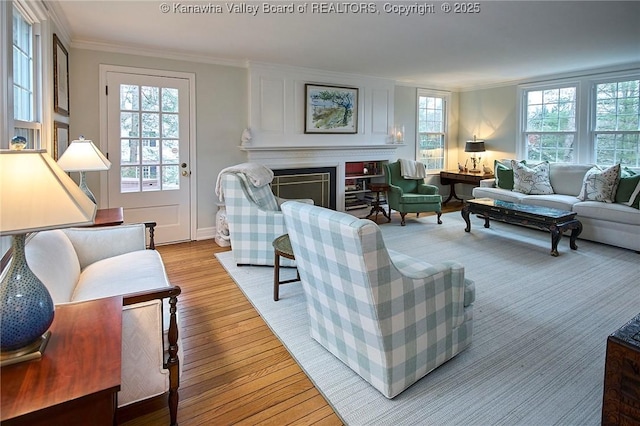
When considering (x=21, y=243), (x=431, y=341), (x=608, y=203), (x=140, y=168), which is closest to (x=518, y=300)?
(x=431, y=341)

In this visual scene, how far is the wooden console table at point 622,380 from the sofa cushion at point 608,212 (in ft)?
11.8

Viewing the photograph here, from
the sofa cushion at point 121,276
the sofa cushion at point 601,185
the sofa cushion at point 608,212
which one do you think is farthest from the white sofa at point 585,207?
the sofa cushion at point 121,276

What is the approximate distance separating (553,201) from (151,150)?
521 cm

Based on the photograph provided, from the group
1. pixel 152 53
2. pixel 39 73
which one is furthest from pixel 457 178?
pixel 39 73

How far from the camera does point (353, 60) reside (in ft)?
16.4

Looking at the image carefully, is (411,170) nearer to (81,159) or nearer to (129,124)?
(129,124)

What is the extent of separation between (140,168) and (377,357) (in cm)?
384

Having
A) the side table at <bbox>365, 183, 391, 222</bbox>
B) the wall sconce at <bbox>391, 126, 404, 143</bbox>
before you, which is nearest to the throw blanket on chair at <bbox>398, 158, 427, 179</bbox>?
the side table at <bbox>365, 183, 391, 222</bbox>

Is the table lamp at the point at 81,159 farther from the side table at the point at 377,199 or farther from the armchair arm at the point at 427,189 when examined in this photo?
the armchair arm at the point at 427,189

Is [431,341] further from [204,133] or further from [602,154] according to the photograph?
[602,154]

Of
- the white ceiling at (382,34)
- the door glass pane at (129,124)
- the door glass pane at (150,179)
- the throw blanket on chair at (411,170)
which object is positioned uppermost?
the white ceiling at (382,34)

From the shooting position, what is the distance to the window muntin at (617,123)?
17.6ft

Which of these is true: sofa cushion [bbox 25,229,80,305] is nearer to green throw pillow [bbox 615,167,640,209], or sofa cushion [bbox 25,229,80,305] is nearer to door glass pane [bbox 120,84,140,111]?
door glass pane [bbox 120,84,140,111]

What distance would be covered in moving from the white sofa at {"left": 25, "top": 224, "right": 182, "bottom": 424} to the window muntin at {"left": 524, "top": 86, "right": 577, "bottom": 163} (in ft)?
20.4
